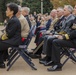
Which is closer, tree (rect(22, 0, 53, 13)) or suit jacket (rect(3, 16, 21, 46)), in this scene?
suit jacket (rect(3, 16, 21, 46))

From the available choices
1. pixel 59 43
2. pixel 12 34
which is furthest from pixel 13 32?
pixel 59 43

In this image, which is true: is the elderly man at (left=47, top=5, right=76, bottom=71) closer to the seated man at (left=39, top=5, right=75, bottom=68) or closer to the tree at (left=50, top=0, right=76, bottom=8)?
the seated man at (left=39, top=5, right=75, bottom=68)

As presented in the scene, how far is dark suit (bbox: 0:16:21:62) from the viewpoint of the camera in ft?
27.1

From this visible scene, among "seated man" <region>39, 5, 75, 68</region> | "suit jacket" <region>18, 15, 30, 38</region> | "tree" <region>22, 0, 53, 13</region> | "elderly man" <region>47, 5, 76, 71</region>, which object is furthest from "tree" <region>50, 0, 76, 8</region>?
"elderly man" <region>47, 5, 76, 71</region>

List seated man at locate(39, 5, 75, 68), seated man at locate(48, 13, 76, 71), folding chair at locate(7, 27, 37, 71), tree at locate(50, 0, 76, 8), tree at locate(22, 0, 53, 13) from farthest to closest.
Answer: tree at locate(22, 0, 53, 13) < tree at locate(50, 0, 76, 8) < seated man at locate(39, 5, 75, 68) < folding chair at locate(7, 27, 37, 71) < seated man at locate(48, 13, 76, 71)

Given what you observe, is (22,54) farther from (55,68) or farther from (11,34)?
(55,68)

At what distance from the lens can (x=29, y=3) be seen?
5997 centimetres

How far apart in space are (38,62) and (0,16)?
54334 millimetres

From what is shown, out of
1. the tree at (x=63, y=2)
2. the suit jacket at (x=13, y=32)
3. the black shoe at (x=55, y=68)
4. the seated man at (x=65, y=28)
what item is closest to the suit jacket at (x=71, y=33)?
the seated man at (x=65, y=28)

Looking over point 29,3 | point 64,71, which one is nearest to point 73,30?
point 64,71

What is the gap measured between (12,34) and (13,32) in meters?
0.05

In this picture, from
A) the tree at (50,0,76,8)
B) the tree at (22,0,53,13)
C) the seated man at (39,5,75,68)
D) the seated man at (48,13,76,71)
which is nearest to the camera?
the seated man at (48,13,76,71)

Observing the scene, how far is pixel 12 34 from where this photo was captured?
8.27 meters

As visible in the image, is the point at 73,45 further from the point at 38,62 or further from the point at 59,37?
the point at 38,62
